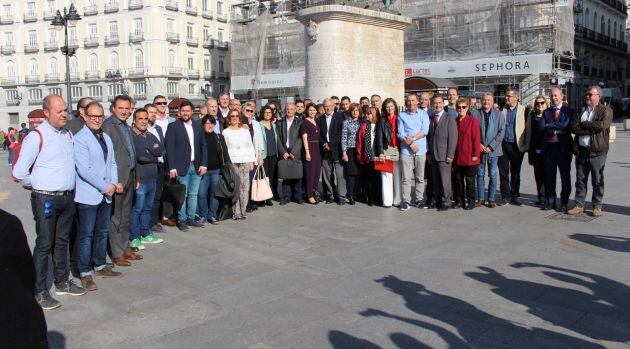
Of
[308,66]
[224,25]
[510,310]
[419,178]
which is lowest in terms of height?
[510,310]

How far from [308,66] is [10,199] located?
757cm

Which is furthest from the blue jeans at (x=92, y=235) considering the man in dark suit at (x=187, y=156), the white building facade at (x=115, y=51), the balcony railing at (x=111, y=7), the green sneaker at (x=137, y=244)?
the balcony railing at (x=111, y=7)

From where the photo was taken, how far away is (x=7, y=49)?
67312mm

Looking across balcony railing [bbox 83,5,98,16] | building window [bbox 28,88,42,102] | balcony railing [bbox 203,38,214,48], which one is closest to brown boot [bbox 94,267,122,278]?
balcony railing [bbox 203,38,214,48]

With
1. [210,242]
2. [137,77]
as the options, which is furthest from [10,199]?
[137,77]

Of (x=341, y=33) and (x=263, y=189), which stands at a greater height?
(x=341, y=33)

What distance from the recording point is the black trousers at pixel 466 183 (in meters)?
9.62

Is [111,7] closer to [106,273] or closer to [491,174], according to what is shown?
[491,174]

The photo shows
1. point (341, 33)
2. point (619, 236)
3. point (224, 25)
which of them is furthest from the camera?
point (224, 25)

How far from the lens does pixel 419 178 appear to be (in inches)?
393

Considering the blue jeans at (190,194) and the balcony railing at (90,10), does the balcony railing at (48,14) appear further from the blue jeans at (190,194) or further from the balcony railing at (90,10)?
the blue jeans at (190,194)

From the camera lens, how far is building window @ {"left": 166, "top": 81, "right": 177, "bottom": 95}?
6077 centimetres

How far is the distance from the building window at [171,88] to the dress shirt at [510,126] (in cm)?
5419

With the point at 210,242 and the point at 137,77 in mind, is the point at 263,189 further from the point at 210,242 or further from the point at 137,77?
the point at 137,77
